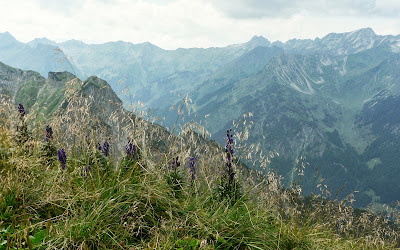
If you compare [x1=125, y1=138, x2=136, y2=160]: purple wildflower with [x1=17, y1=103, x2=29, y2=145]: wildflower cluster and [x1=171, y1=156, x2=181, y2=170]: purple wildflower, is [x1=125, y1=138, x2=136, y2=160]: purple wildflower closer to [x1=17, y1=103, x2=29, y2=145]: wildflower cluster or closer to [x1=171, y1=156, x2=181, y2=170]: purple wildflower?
[x1=171, y1=156, x2=181, y2=170]: purple wildflower

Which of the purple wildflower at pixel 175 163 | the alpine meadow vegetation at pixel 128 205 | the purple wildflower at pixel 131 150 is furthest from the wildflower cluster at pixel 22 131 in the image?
the purple wildflower at pixel 175 163

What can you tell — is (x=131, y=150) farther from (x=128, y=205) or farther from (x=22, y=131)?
(x=22, y=131)

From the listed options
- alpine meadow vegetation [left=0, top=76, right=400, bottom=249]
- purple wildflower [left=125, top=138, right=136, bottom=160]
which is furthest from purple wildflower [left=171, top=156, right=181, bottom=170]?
purple wildflower [left=125, top=138, right=136, bottom=160]

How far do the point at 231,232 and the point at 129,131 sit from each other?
113 inches

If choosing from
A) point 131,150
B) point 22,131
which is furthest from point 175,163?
point 22,131

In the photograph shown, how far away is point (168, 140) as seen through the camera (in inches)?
210

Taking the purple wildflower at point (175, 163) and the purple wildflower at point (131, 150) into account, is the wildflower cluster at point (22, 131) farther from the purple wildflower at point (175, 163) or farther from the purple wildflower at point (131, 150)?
the purple wildflower at point (175, 163)

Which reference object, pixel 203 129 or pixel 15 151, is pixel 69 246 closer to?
pixel 15 151

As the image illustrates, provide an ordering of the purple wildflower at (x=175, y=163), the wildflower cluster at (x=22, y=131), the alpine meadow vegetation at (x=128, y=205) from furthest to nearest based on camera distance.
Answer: the wildflower cluster at (x=22, y=131), the purple wildflower at (x=175, y=163), the alpine meadow vegetation at (x=128, y=205)

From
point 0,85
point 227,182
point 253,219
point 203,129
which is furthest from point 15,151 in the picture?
point 0,85

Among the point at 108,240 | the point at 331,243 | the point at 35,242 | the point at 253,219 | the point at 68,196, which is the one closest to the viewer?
the point at 35,242

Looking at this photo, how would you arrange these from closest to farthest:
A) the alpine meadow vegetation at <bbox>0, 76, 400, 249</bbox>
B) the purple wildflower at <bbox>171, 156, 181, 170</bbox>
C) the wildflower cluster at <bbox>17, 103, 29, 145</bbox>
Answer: the alpine meadow vegetation at <bbox>0, 76, 400, 249</bbox> → the purple wildflower at <bbox>171, 156, 181, 170</bbox> → the wildflower cluster at <bbox>17, 103, 29, 145</bbox>

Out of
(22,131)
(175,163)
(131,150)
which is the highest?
(22,131)

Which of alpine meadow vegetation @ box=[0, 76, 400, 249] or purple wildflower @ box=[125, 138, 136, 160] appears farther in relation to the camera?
purple wildflower @ box=[125, 138, 136, 160]
